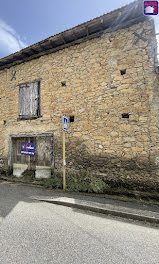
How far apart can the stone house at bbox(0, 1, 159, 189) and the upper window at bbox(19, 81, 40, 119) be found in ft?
0.15

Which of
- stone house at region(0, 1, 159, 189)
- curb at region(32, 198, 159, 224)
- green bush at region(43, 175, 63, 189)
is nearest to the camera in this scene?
curb at region(32, 198, 159, 224)

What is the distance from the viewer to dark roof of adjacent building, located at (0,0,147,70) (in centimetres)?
422

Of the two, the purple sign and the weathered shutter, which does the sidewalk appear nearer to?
the purple sign

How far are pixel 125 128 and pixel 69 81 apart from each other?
3.00 metres

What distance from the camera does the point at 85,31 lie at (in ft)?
16.1

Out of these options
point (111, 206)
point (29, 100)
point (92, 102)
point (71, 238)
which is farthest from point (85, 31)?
point (71, 238)

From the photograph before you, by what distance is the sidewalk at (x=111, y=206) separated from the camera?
2.57m

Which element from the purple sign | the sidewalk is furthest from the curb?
the purple sign

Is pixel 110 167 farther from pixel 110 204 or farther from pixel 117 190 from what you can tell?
pixel 110 204

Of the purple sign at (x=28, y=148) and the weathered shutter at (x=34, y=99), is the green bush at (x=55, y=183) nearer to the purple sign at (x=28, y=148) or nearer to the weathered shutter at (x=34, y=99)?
the purple sign at (x=28, y=148)

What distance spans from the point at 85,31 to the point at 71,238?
6400mm

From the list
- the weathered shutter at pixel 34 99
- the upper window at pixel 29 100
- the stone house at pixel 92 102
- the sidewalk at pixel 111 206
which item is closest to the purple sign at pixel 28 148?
the stone house at pixel 92 102

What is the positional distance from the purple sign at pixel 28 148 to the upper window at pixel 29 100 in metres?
1.29

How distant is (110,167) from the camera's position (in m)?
4.25
